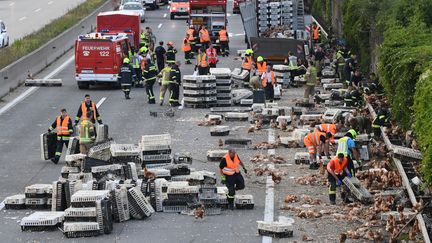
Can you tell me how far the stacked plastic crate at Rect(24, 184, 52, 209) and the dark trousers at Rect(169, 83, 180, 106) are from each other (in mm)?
15129

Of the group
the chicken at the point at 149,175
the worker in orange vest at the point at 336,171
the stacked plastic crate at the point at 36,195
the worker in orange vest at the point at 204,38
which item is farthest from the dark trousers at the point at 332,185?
the worker in orange vest at the point at 204,38

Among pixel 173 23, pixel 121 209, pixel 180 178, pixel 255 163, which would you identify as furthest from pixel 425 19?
pixel 173 23

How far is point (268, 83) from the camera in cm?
4200

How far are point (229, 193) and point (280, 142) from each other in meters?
8.17

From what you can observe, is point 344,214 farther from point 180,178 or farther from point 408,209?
point 180,178

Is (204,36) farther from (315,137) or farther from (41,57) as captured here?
(315,137)

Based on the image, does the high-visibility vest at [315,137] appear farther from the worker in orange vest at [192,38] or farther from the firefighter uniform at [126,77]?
the worker in orange vest at [192,38]

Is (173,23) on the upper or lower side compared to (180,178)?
lower

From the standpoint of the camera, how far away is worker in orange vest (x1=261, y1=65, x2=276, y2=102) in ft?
137

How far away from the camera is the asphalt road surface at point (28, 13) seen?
69125 mm

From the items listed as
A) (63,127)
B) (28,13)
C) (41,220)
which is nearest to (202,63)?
(63,127)

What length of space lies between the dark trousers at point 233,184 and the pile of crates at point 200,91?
1497 centimetres

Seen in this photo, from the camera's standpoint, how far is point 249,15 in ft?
184

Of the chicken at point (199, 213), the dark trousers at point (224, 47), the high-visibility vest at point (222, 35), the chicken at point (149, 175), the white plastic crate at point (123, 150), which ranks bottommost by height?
the dark trousers at point (224, 47)
